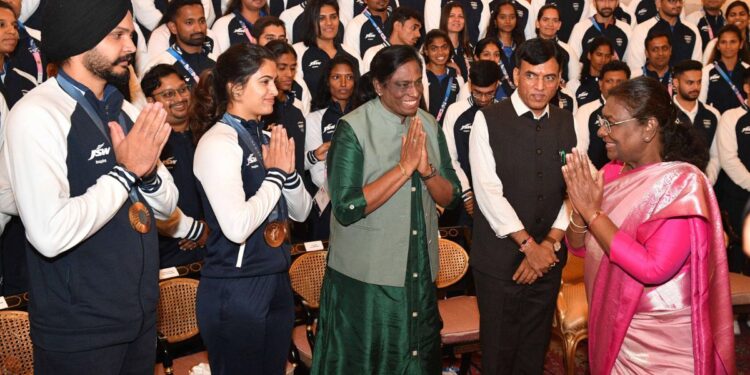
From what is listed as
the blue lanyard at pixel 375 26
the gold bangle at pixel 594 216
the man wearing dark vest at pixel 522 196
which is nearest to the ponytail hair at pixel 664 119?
the gold bangle at pixel 594 216

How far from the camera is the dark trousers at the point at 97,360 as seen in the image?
219cm

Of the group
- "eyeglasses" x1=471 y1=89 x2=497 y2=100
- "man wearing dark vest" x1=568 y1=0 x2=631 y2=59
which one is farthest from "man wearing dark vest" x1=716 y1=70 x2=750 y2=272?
"eyeglasses" x1=471 y1=89 x2=497 y2=100

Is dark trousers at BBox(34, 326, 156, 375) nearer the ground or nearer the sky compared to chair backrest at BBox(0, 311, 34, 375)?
nearer the sky

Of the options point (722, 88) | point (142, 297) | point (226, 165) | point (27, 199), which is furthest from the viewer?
point (722, 88)

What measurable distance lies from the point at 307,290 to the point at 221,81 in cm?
138

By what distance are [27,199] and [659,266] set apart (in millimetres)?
1875

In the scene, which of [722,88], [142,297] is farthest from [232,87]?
[722,88]

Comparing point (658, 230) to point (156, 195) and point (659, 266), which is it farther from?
point (156, 195)

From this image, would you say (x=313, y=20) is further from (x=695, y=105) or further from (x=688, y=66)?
(x=695, y=105)

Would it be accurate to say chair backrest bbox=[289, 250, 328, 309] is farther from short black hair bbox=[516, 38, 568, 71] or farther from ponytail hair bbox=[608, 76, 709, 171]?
ponytail hair bbox=[608, 76, 709, 171]

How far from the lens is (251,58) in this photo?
283 cm

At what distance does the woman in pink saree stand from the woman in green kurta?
0.66m

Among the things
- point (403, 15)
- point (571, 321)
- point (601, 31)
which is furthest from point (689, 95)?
point (571, 321)

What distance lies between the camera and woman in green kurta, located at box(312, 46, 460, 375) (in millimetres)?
2977
